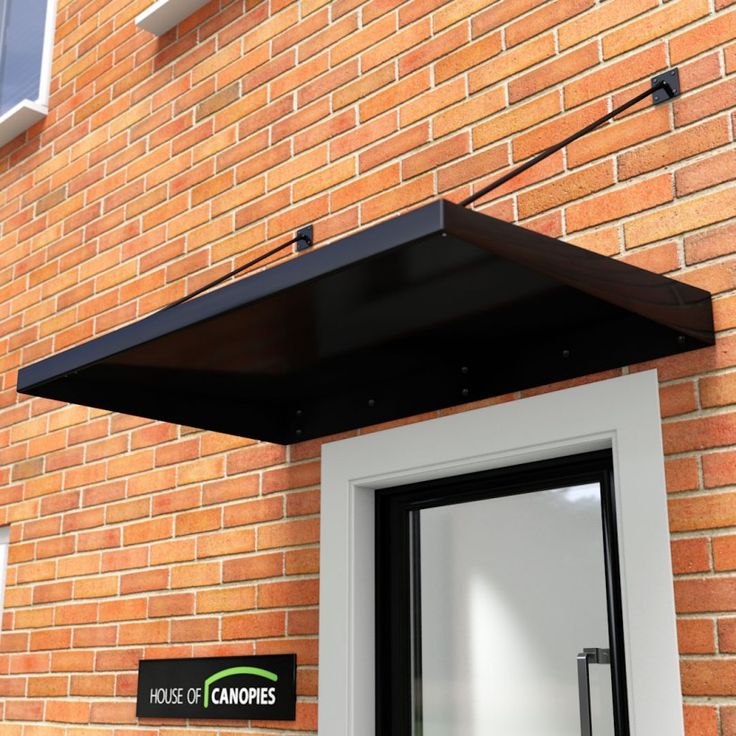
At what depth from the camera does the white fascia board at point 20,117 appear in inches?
186

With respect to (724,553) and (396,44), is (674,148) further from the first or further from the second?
(396,44)

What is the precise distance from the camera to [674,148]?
2.44 meters

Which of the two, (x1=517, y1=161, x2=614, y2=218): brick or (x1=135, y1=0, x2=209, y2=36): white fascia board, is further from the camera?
(x1=135, y1=0, x2=209, y2=36): white fascia board

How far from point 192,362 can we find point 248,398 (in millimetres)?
402

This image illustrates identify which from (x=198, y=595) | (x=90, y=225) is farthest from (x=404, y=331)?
(x=90, y=225)

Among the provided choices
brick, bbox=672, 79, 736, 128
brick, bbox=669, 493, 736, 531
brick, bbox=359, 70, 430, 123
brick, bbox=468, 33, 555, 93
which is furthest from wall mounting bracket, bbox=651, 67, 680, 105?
brick, bbox=669, 493, 736, 531

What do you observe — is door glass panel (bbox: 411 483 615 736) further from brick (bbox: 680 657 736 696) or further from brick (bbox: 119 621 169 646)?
brick (bbox: 119 621 169 646)

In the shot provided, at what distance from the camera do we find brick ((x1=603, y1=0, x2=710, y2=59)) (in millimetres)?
2492

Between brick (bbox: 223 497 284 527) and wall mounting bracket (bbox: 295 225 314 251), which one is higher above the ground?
wall mounting bracket (bbox: 295 225 314 251)

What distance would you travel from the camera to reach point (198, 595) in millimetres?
3371

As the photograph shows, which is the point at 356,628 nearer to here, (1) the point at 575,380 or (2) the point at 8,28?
(1) the point at 575,380

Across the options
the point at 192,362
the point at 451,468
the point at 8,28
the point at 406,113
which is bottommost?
the point at 451,468

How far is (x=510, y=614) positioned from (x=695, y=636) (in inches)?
23.8

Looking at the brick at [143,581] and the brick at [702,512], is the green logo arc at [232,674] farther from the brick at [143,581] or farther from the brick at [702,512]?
the brick at [702,512]
